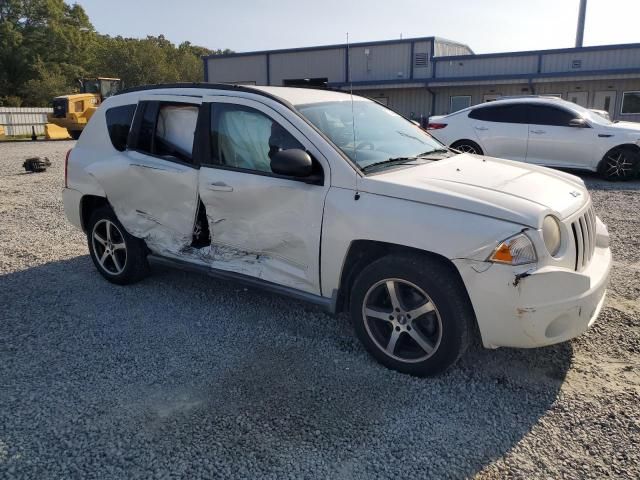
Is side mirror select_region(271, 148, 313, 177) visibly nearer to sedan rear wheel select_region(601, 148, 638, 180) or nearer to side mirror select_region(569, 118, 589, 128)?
side mirror select_region(569, 118, 589, 128)

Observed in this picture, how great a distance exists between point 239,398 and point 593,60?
2521cm

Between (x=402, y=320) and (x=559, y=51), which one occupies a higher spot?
(x=559, y=51)

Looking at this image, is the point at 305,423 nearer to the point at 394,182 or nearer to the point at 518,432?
the point at 518,432

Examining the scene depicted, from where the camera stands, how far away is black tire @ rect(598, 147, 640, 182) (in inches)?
411

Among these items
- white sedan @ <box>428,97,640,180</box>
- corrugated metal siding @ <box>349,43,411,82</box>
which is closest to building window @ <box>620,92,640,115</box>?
corrugated metal siding @ <box>349,43,411,82</box>

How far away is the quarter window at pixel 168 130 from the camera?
4.38 meters

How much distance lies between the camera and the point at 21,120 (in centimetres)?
3127

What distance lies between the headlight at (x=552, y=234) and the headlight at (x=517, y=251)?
13 cm

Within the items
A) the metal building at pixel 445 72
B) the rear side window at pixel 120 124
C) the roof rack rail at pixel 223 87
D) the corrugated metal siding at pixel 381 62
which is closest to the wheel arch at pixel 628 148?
the roof rack rail at pixel 223 87

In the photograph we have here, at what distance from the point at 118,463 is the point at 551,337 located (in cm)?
248

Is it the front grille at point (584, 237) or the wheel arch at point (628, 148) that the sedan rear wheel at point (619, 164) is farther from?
the front grille at point (584, 237)

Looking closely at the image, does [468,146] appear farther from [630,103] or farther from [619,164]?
[630,103]

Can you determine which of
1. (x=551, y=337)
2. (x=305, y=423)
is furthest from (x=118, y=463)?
(x=551, y=337)

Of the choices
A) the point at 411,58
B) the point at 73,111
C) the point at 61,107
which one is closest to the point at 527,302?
the point at 411,58
